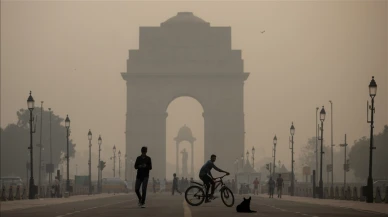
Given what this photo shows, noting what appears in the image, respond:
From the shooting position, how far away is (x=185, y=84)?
471ft

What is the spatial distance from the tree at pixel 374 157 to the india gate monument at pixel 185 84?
15.4m

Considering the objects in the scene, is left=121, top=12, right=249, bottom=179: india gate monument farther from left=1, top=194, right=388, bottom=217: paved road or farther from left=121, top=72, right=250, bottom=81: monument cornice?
left=1, top=194, right=388, bottom=217: paved road

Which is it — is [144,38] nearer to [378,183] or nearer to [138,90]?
[138,90]

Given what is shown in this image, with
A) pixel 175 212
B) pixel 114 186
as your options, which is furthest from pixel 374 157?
pixel 175 212

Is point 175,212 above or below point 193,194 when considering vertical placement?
below

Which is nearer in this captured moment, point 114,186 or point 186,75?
point 114,186

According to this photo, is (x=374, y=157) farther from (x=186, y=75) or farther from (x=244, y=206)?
(x=244, y=206)

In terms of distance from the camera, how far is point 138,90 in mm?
145375

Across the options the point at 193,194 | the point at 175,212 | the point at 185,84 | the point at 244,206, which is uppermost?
the point at 185,84

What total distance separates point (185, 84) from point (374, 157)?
28.0m

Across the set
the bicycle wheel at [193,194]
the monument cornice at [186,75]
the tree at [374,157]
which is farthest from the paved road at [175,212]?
the monument cornice at [186,75]

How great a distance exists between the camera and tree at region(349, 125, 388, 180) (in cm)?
12268

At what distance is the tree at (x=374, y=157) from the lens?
4830 inches

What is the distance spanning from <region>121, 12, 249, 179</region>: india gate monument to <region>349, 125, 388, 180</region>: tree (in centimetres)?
1539
